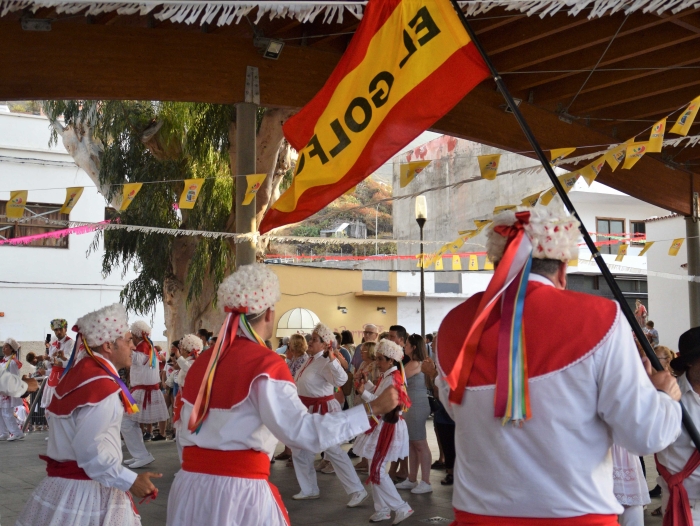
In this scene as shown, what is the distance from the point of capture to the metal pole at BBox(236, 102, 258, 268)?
846cm

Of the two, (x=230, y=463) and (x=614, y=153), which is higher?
(x=614, y=153)

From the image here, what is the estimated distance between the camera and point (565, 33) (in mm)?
8922

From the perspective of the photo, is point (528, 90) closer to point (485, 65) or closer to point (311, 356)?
point (311, 356)

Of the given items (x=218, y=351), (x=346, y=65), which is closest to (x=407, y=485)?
(x=218, y=351)

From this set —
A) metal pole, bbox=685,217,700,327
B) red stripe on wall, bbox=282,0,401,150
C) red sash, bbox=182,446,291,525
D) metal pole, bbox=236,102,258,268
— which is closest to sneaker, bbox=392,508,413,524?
metal pole, bbox=236,102,258,268

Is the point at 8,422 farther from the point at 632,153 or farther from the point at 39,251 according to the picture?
the point at 39,251

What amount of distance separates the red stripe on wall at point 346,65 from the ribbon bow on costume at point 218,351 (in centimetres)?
106

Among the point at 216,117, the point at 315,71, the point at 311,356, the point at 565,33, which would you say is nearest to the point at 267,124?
the point at 216,117

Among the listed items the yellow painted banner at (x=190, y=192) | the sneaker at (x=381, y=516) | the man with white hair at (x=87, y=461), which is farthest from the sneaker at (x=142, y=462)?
the man with white hair at (x=87, y=461)

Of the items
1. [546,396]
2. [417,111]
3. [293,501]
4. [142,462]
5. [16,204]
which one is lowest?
[142,462]

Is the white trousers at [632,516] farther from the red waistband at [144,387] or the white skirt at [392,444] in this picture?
the red waistband at [144,387]

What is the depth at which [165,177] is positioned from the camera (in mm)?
14266

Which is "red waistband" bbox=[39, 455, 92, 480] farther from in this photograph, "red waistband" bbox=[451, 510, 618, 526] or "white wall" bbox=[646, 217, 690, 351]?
"white wall" bbox=[646, 217, 690, 351]

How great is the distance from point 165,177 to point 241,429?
11276 mm
